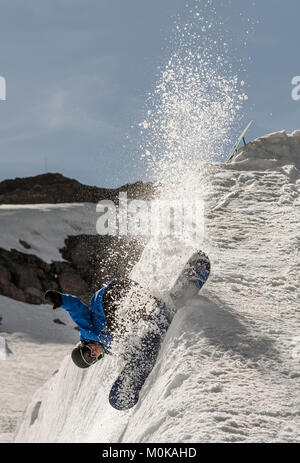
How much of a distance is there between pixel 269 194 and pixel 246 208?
0.46 metres

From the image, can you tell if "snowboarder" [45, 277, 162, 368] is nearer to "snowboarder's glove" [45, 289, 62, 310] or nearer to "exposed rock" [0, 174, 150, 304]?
"snowboarder's glove" [45, 289, 62, 310]

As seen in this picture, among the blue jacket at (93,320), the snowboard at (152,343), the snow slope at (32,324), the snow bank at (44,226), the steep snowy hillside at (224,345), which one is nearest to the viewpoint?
the steep snowy hillside at (224,345)

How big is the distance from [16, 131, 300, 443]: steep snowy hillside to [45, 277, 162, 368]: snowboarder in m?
0.19

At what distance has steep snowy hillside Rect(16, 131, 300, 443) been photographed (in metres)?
2.81

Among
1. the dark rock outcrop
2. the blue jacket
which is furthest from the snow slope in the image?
the blue jacket

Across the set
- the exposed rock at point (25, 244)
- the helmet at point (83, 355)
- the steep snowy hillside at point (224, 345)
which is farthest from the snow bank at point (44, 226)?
the helmet at point (83, 355)

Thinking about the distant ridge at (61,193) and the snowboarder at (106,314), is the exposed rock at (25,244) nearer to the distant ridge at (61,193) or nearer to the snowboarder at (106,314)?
the distant ridge at (61,193)

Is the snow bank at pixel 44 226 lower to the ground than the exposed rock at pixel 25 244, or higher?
higher

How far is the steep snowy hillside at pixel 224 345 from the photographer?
2.81m

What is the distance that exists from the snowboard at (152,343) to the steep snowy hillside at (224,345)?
0.08 m

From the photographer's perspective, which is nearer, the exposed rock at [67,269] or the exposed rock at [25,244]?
the exposed rock at [67,269]

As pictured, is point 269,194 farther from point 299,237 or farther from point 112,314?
point 112,314

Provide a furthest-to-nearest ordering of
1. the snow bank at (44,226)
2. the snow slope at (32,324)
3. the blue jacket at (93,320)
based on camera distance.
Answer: the snow bank at (44,226) → the snow slope at (32,324) → the blue jacket at (93,320)

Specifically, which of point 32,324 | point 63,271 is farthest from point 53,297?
point 63,271
